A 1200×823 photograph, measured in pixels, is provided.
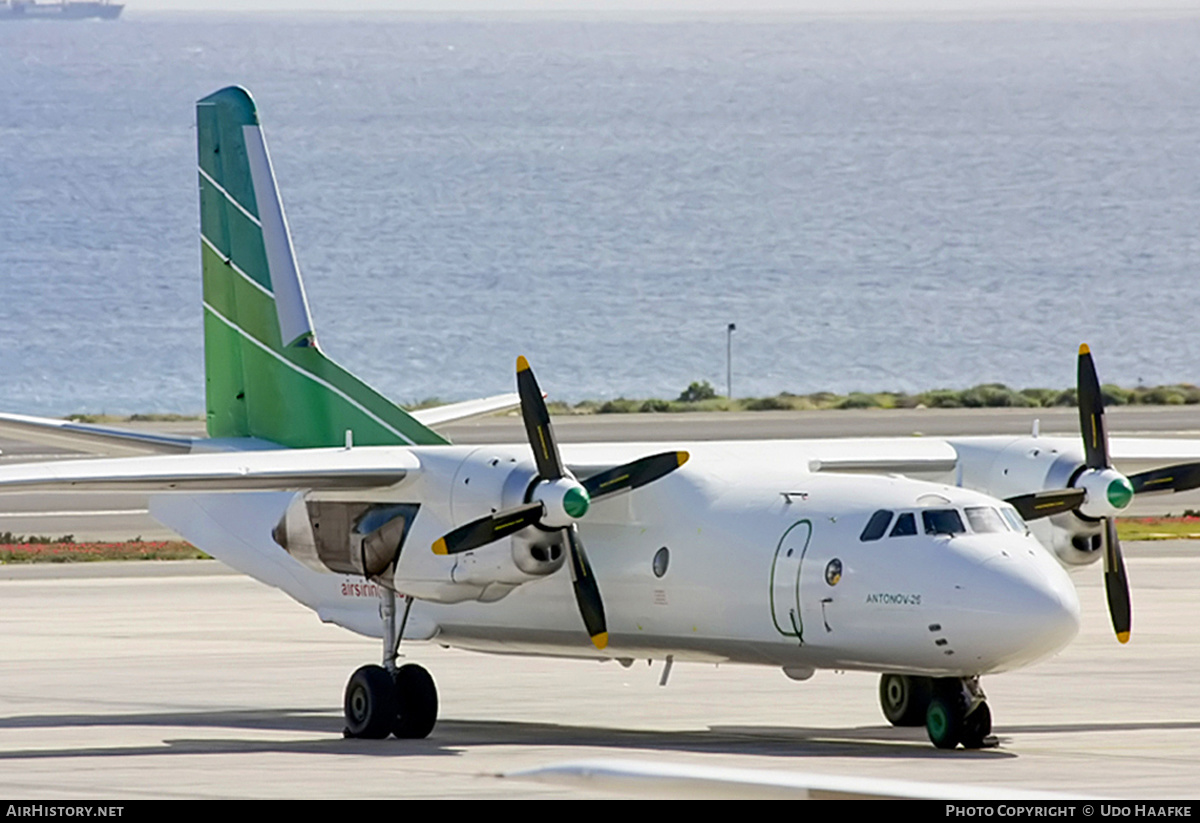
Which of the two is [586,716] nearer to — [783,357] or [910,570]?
[910,570]

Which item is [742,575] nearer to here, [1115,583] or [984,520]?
[984,520]

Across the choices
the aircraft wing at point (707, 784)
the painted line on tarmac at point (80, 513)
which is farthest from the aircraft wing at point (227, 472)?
the painted line on tarmac at point (80, 513)

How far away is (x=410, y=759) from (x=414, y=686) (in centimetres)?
245

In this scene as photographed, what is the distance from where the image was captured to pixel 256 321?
2622 centimetres

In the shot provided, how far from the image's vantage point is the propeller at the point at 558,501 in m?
20.7

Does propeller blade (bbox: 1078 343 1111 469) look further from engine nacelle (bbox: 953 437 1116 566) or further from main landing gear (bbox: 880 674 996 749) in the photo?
main landing gear (bbox: 880 674 996 749)

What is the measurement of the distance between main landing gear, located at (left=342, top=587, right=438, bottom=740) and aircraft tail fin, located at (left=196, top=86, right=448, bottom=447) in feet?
10.7

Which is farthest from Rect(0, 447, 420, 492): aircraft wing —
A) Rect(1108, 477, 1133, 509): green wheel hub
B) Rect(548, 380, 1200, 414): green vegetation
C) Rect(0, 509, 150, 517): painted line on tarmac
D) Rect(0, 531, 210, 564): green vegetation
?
Rect(548, 380, 1200, 414): green vegetation

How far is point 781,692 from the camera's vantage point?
2639cm

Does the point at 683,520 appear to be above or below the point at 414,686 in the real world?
above

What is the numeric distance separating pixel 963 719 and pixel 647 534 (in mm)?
3864

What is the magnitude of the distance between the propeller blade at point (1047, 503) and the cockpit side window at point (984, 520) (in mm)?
1699

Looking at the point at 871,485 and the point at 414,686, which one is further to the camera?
the point at 414,686

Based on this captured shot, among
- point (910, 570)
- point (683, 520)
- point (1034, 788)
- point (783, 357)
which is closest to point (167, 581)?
point (683, 520)
